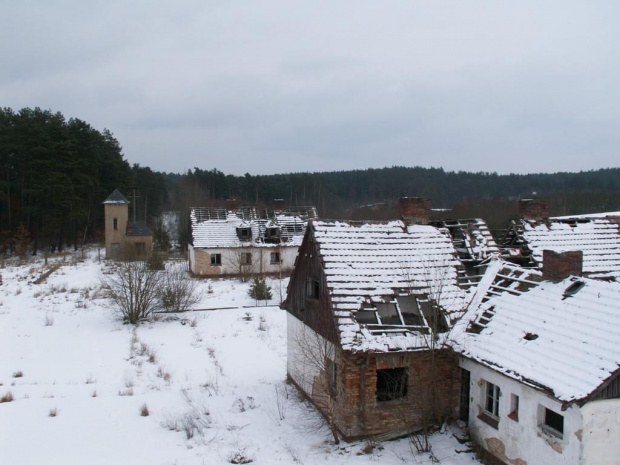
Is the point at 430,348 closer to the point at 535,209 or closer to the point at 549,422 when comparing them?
the point at 549,422

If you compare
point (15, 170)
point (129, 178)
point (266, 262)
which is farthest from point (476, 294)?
point (129, 178)

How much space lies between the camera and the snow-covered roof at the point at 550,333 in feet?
31.1

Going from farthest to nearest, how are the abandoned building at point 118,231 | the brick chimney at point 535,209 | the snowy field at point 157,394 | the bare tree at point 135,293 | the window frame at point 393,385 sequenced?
1. the abandoned building at point 118,231
2. the bare tree at point 135,293
3. the brick chimney at point 535,209
4. the window frame at point 393,385
5. the snowy field at point 157,394

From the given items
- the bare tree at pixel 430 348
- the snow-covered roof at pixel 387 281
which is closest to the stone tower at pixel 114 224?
the snow-covered roof at pixel 387 281

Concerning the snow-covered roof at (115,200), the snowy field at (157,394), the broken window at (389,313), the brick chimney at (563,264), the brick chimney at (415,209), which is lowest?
the snowy field at (157,394)

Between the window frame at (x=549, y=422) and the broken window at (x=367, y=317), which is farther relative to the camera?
the broken window at (x=367, y=317)

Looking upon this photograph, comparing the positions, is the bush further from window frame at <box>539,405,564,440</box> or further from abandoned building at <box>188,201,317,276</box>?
window frame at <box>539,405,564,440</box>

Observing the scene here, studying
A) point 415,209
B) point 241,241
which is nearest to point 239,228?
point 241,241

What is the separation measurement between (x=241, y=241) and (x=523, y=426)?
31.7m

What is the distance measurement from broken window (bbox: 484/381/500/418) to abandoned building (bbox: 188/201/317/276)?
27340 mm

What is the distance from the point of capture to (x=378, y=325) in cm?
1272

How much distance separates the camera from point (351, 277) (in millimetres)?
13594

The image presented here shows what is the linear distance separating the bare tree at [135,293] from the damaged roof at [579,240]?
18.0 metres

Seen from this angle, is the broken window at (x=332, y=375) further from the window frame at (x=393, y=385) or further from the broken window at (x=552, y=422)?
the broken window at (x=552, y=422)
